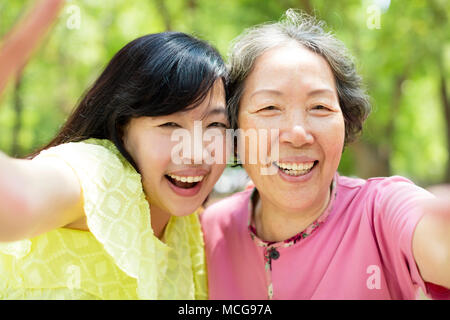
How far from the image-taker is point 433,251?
5.09 feet

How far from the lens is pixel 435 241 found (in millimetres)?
1535

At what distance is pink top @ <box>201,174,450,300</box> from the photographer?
5.98 ft

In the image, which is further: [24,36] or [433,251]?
[433,251]

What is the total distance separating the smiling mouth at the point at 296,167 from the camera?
7.02 ft

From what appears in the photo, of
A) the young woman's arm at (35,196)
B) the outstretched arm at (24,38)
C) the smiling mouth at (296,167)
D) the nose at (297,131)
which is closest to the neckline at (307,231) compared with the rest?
the smiling mouth at (296,167)

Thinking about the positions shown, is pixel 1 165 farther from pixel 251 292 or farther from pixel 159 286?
pixel 251 292

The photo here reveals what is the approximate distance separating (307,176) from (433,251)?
2.29 feet

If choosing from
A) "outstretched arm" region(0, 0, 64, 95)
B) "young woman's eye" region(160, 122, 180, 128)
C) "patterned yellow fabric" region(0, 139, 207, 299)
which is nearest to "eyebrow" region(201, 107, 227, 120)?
"young woman's eye" region(160, 122, 180, 128)

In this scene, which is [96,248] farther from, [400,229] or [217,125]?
[400,229]

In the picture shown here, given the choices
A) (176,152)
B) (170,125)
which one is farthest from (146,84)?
(176,152)

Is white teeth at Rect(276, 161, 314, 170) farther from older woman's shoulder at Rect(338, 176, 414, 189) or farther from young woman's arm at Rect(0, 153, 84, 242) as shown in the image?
young woman's arm at Rect(0, 153, 84, 242)

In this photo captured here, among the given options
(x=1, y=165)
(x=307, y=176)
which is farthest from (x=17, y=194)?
(x=307, y=176)

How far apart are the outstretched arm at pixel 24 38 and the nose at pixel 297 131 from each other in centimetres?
118

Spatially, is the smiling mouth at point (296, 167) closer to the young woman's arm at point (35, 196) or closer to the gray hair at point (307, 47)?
the gray hair at point (307, 47)
